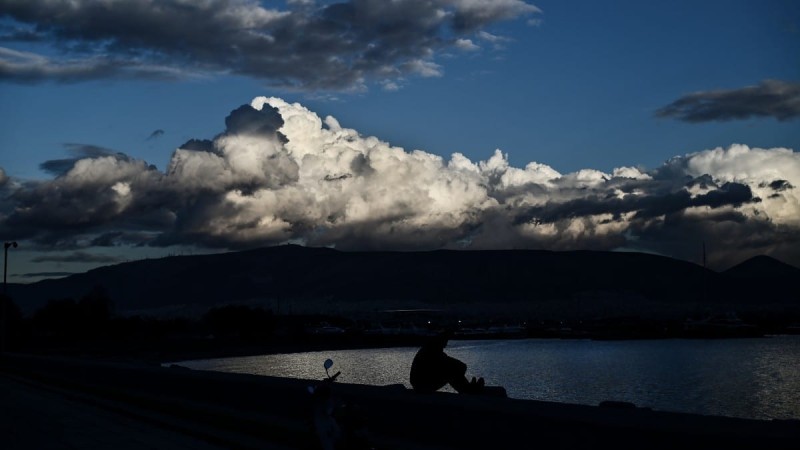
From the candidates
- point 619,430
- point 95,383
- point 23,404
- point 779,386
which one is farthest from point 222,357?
point 619,430

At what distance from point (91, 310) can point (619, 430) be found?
18553 centimetres

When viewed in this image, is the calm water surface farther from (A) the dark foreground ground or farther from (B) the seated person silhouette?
(B) the seated person silhouette

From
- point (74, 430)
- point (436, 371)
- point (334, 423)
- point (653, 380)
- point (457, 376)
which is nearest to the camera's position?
point (334, 423)

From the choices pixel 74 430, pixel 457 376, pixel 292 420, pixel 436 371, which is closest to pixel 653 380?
pixel 292 420

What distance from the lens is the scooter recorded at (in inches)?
635

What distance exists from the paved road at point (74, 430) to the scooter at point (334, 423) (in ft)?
18.8

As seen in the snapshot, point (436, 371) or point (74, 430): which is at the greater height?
point (436, 371)

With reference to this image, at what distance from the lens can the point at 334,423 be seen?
640 inches

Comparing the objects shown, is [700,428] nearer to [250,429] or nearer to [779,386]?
[250,429]

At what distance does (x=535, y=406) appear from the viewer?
16.1m

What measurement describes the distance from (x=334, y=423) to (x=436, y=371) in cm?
456

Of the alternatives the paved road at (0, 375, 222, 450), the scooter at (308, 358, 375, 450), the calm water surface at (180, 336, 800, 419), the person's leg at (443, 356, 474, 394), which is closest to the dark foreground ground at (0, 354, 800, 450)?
the paved road at (0, 375, 222, 450)

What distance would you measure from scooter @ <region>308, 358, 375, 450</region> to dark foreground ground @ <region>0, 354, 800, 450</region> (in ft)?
2.26

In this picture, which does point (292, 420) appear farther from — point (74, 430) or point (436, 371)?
point (74, 430)
